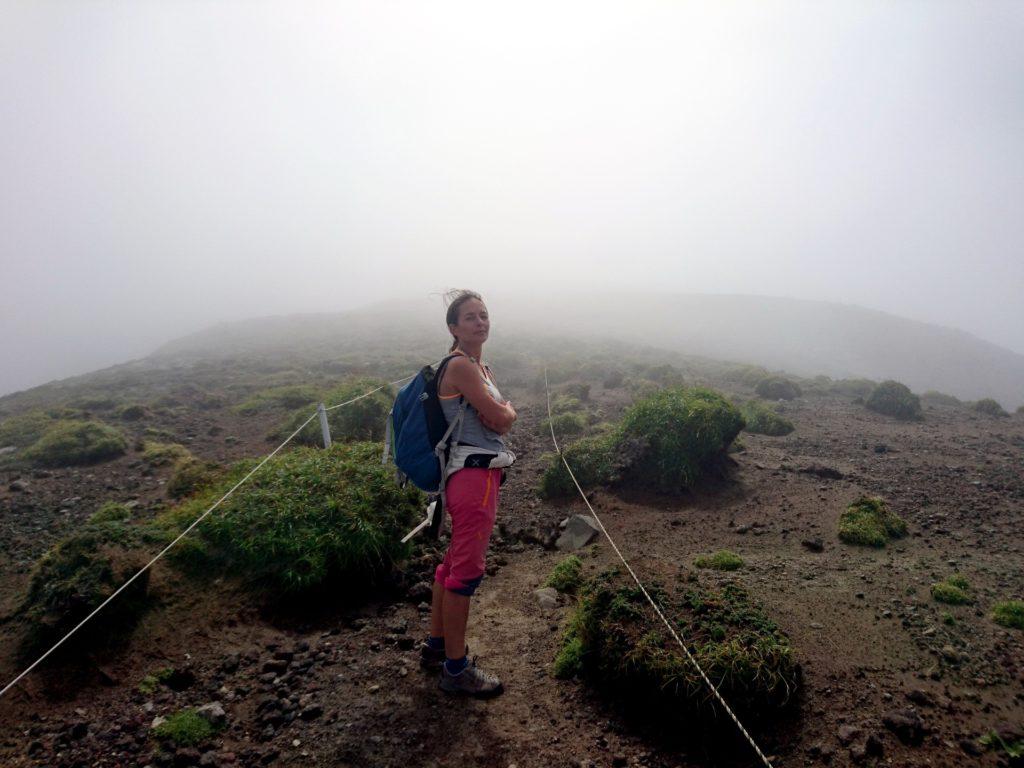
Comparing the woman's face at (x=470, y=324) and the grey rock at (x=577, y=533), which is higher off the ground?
the woman's face at (x=470, y=324)

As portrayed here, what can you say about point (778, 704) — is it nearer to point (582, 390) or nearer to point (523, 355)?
point (582, 390)

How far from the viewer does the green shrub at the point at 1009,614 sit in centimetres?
413

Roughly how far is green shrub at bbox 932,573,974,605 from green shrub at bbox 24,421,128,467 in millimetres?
12946

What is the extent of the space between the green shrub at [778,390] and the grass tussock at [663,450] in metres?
12.5

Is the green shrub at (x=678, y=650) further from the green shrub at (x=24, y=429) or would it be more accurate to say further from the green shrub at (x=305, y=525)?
the green shrub at (x=24, y=429)

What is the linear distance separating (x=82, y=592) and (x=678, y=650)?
5117 millimetres

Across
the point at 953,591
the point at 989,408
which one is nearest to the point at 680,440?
the point at 953,591

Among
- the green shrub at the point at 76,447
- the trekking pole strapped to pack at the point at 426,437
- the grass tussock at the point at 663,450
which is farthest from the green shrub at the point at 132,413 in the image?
the trekking pole strapped to pack at the point at 426,437

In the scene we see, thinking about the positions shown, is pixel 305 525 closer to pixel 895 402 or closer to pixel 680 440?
pixel 680 440

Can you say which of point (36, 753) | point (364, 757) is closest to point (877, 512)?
point (364, 757)

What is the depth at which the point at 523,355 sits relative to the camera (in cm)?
3148

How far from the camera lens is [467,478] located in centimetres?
355

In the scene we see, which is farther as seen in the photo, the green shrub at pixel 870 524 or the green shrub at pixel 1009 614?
the green shrub at pixel 870 524

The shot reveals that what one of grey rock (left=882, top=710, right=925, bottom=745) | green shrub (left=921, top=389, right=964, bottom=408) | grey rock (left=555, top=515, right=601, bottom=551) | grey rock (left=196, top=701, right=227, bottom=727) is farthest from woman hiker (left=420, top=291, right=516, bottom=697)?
green shrub (left=921, top=389, right=964, bottom=408)
